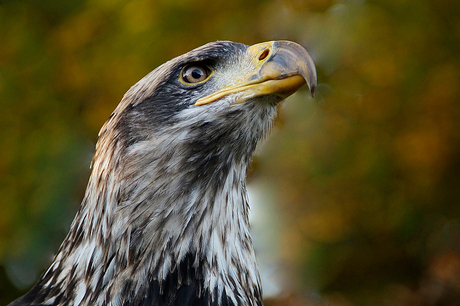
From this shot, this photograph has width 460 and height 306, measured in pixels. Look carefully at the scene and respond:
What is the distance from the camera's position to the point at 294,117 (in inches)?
149

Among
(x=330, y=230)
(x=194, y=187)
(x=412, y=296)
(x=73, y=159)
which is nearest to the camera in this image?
(x=194, y=187)

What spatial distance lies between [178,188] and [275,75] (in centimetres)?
72

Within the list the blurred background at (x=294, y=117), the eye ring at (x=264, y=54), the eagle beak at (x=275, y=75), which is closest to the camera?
the eagle beak at (x=275, y=75)

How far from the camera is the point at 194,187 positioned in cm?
248

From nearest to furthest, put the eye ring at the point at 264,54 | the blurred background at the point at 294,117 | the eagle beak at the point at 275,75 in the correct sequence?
the eagle beak at the point at 275,75 → the eye ring at the point at 264,54 → the blurred background at the point at 294,117

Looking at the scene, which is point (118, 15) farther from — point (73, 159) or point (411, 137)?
point (411, 137)

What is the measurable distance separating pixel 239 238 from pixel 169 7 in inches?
78.6

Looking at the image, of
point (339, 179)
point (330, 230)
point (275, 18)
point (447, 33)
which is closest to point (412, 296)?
point (330, 230)

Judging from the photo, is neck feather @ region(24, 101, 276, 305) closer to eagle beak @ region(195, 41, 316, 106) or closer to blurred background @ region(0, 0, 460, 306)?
eagle beak @ region(195, 41, 316, 106)

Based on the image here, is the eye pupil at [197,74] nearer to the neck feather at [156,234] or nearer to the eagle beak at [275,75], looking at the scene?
the eagle beak at [275,75]

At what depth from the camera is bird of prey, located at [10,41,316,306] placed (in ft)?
7.59

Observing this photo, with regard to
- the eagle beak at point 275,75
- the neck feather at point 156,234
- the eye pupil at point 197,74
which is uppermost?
the eye pupil at point 197,74

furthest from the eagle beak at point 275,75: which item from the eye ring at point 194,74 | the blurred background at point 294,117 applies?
the blurred background at point 294,117

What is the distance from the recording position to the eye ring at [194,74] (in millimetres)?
2494
